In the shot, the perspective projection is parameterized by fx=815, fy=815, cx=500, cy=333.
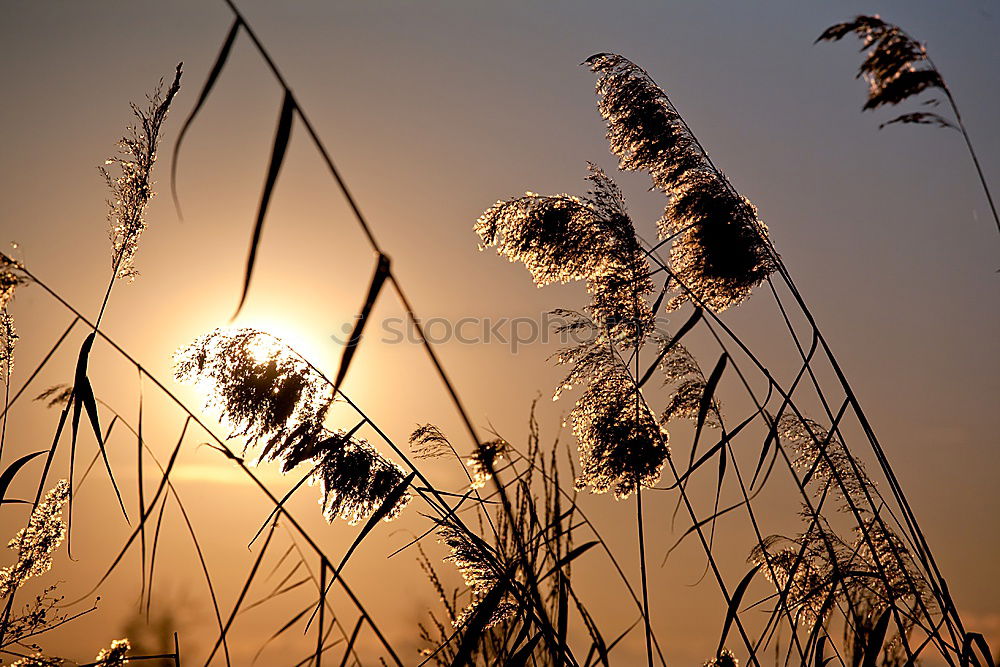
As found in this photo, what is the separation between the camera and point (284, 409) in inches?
80.4

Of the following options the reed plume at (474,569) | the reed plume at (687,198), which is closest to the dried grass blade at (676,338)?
the reed plume at (687,198)

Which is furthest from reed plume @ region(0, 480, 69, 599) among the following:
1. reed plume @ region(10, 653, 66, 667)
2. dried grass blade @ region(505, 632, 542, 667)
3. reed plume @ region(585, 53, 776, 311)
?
reed plume @ region(585, 53, 776, 311)

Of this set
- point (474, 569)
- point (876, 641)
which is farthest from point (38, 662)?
point (876, 641)

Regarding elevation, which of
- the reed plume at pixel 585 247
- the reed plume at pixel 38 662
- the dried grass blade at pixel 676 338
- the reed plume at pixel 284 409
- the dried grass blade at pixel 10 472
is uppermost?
the reed plume at pixel 585 247

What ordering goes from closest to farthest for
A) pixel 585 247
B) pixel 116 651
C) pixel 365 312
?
1. pixel 365 312
2. pixel 116 651
3. pixel 585 247

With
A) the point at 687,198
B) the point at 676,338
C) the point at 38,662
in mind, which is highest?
the point at 687,198

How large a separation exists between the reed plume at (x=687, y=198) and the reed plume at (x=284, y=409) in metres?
1.11

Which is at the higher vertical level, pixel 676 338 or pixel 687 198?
pixel 687 198

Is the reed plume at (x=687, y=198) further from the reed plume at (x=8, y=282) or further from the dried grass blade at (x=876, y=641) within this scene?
the reed plume at (x=8, y=282)

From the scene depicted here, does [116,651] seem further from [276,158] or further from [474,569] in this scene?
[276,158]

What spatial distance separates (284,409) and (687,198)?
1.43 metres

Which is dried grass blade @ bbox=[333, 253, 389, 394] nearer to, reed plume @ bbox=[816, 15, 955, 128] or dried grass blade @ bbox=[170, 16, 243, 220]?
dried grass blade @ bbox=[170, 16, 243, 220]

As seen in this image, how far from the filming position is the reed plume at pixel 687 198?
2.57 m

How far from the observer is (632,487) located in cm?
238
